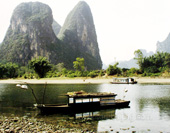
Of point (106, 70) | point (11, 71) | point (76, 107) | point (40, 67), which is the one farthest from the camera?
point (11, 71)

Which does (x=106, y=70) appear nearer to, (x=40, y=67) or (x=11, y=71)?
(x=40, y=67)

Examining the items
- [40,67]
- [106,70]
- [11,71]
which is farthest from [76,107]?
[11,71]

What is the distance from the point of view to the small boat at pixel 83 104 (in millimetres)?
25781

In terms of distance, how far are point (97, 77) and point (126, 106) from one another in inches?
2658

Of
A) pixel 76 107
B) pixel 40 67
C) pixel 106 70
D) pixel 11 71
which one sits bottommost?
pixel 76 107

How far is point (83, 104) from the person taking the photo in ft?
92.3

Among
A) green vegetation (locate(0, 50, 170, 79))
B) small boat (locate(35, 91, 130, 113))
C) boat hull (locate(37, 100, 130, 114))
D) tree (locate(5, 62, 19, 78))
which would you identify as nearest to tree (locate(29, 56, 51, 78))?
green vegetation (locate(0, 50, 170, 79))

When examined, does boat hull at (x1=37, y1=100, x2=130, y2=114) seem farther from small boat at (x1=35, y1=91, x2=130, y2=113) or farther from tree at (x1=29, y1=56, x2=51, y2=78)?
tree at (x1=29, y1=56, x2=51, y2=78)

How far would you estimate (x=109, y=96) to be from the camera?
99.6ft

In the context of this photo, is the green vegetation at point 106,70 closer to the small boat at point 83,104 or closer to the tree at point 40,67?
the tree at point 40,67

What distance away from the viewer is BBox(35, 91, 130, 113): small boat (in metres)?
25.8

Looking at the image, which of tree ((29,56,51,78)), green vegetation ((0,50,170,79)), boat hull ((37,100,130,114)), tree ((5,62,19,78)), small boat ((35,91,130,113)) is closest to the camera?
boat hull ((37,100,130,114))

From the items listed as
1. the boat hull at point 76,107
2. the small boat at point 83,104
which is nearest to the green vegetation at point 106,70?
the boat hull at point 76,107

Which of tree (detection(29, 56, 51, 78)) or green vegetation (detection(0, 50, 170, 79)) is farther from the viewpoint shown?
tree (detection(29, 56, 51, 78))
